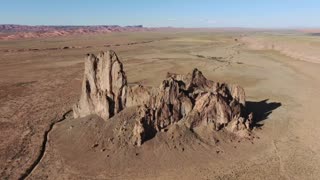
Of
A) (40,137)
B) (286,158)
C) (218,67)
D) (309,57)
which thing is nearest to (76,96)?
(40,137)

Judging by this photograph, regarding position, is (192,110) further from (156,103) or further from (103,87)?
(103,87)

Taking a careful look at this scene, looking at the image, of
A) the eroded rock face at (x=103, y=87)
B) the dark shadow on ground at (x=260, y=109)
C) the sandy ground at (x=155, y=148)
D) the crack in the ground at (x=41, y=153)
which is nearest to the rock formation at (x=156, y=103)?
the eroded rock face at (x=103, y=87)

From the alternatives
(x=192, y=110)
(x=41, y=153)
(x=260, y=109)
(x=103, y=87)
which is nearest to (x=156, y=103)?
(x=192, y=110)

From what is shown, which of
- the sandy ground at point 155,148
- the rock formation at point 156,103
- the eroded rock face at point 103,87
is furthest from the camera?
the eroded rock face at point 103,87

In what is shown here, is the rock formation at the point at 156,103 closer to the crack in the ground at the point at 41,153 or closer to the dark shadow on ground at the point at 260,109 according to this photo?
the dark shadow on ground at the point at 260,109

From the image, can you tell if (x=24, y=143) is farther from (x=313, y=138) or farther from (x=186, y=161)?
(x=313, y=138)

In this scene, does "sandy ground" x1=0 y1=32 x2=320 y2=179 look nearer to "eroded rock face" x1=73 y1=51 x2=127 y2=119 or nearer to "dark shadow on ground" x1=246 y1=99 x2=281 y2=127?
"dark shadow on ground" x1=246 y1=99 x2=281 y2=127
